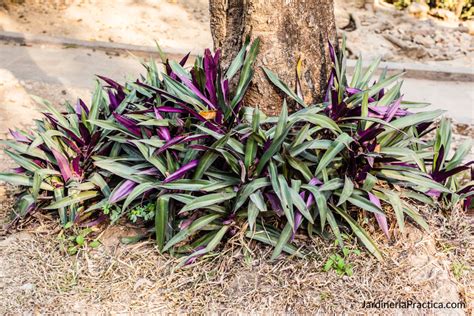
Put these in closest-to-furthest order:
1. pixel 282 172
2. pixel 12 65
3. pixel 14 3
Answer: pixel 282 172 → pixel 12 65 → pixel 14 3

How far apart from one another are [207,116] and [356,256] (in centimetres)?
101

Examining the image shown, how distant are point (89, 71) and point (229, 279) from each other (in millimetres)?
3986

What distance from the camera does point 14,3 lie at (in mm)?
7602

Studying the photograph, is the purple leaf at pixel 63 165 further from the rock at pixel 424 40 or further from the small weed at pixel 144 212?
the rock at pixel 424 40

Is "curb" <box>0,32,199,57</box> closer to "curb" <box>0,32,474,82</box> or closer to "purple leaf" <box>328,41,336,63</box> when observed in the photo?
"curb" <box>0,32,474,82</box>

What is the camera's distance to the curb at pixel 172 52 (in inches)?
236

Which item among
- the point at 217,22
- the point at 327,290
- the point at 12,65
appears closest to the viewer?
the point at 327,290

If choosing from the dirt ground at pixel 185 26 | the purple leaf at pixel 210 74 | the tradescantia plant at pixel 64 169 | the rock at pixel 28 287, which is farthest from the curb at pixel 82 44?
the rock at pixel 28 287

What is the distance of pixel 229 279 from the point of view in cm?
251

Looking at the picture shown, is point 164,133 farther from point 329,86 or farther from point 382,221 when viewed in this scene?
point 382,221

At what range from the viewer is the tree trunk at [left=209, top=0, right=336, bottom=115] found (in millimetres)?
2754

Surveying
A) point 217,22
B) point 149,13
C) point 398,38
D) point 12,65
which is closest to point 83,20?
point 149,13

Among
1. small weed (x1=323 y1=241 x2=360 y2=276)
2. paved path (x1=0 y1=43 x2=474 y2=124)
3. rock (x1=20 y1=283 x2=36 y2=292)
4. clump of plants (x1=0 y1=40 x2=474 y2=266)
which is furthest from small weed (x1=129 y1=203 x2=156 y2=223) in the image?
paved path (x1=0 y1=43 x2=474 y2=124)

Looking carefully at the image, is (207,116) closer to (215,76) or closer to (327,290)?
(215,76)
